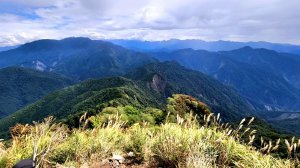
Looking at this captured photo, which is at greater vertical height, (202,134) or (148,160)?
(202,134)

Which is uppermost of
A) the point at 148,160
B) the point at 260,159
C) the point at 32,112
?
the point at 260,159

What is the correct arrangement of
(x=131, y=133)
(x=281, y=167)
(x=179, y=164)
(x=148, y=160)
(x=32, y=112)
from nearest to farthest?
(x=281, y=167), (x=179, y=164), (x=148, y=160), (x=131, y=133), (x=32, y=112)

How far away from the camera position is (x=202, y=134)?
7531 millimetres

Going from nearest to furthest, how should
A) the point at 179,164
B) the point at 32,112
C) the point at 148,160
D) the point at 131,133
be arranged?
the point at 179,164 < the point at 148,160 < the point at 131,133 < the point at 32,112

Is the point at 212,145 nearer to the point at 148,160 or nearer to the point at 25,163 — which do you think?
the point at 148,160

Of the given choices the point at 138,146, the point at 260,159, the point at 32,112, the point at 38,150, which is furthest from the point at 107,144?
the point at 32,112

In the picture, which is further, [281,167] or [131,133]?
[131,133]

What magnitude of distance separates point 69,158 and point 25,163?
1.58 m

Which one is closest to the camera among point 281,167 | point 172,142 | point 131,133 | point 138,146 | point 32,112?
point 281,167

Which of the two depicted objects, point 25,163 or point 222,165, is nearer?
point 25,163

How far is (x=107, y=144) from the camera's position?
320 inches

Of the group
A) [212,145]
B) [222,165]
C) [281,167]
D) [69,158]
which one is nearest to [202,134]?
[212,145]

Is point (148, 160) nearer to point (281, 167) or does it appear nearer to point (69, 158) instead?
point (69, 158)

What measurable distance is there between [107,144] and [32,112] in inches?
7800
